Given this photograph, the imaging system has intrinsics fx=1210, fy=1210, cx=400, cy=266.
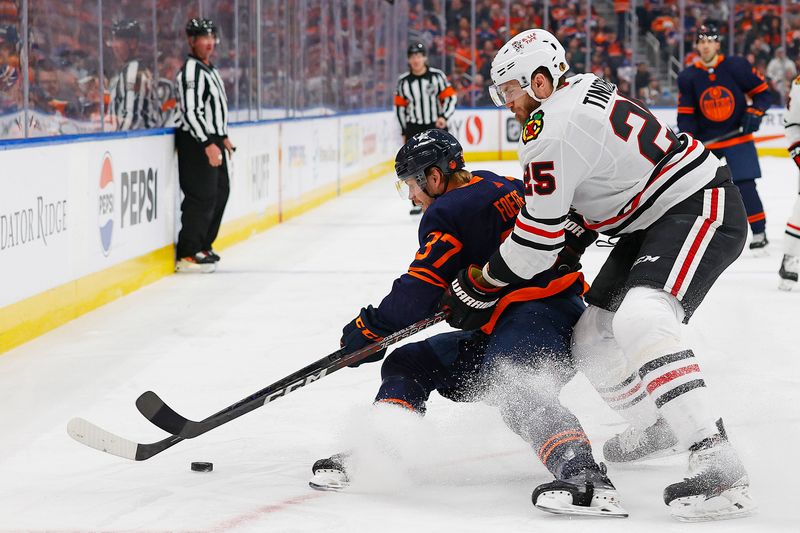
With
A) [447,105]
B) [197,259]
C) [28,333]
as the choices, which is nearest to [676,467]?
[28,333]

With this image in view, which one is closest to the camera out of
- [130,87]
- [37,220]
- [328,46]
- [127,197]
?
[37,220]

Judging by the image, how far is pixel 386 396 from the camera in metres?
2.80

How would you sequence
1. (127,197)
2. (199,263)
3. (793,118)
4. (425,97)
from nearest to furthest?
(793,118) → (127,197) → (199,263) → (425,97)

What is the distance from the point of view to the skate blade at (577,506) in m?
A: 2.41

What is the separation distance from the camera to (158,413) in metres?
2.95

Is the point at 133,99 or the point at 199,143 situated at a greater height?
the point at 133,99

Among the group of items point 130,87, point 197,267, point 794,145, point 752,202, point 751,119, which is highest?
point 130,87

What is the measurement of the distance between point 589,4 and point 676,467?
17.3 meters

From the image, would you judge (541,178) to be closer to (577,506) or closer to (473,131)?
(577,506)

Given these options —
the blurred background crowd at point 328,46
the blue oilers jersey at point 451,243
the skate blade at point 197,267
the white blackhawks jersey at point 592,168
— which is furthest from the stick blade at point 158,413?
the skate blade at point 197,267

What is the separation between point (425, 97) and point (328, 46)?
3.61 meters

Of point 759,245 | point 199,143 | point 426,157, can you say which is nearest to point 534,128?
point 426,157

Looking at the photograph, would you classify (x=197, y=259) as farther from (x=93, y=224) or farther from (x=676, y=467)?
(x=676, y=467)

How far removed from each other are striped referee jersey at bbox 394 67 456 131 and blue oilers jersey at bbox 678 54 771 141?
9.46ft
